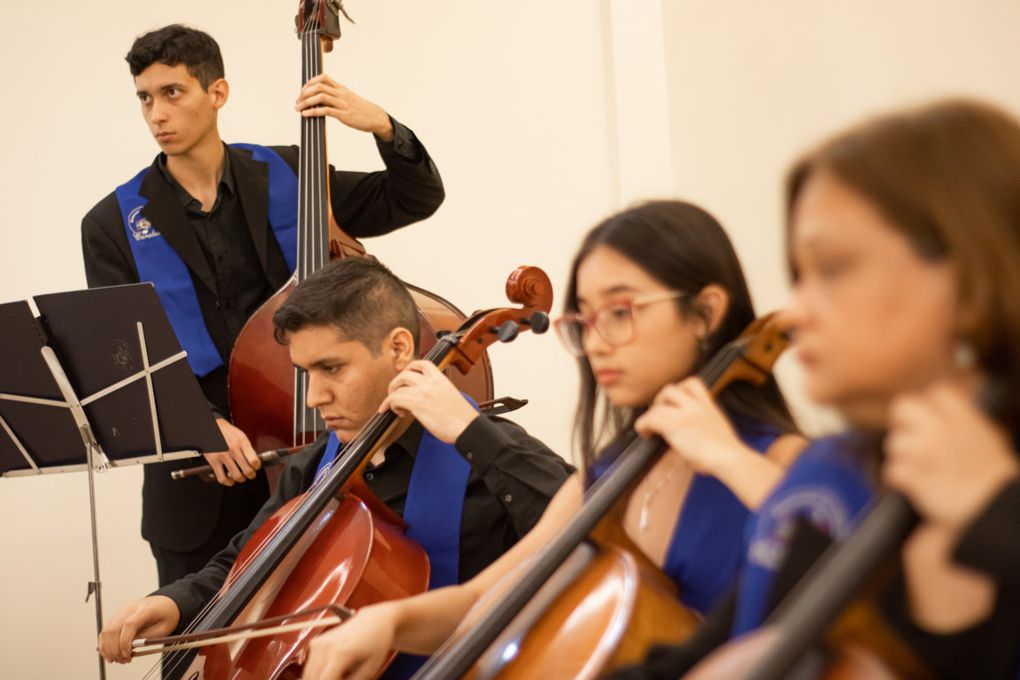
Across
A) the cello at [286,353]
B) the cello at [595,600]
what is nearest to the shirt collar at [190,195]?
the cello at [286,353]

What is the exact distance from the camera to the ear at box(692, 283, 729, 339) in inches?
52.5

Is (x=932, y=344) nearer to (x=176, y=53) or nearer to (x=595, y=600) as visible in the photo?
(x=595, y=600)

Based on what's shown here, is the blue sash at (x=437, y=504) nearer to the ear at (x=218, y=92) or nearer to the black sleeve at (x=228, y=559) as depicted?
the black sleeve at (x=228, y=559)

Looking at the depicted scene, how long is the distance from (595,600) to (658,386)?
0.28m

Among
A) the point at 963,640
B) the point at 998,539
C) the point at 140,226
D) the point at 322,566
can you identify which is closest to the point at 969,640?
the point at 963,640

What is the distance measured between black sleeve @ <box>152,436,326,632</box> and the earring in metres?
1.51

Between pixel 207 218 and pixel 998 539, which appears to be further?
pixel 207 218

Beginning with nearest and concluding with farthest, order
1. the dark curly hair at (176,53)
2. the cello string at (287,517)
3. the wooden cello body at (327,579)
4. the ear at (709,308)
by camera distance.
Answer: the ear at (709,308) < the wooden cello body at (327,579) < the cello string at (287,517) < the dark curly hair at (176,53)

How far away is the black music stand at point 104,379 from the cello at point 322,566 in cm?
40

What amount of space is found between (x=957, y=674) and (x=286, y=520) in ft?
4.07

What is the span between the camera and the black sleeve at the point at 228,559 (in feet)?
6.48

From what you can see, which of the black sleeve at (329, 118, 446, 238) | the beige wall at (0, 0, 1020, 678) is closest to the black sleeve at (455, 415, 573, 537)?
the black sleeve at (329, 118, 446, 238)

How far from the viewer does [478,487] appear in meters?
1.89

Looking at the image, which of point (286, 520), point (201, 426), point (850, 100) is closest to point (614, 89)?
point (850, 100)
